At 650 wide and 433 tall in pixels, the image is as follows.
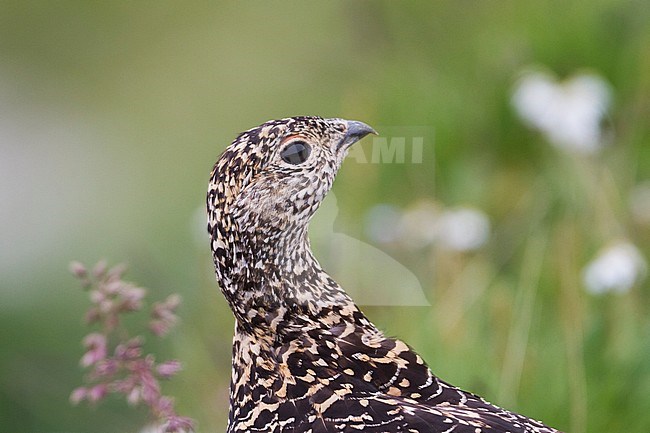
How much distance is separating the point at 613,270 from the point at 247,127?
115 centimetres

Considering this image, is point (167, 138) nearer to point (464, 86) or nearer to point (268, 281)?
point (464, 86)

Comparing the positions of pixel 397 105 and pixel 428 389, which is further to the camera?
pixel 397 105

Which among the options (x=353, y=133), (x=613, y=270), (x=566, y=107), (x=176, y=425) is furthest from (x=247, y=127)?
(x=176, y=425)

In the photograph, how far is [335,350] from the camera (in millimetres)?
1296

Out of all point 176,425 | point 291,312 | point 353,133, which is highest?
point 353,133

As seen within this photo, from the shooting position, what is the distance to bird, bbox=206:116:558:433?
1.25 m

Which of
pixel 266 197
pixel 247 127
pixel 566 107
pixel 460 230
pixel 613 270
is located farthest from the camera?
pixel 247 127

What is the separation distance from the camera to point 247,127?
2.80 meters

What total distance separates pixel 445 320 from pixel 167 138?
1.12 m

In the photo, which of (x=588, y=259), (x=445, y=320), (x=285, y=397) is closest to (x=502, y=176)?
(x=588, y=259)

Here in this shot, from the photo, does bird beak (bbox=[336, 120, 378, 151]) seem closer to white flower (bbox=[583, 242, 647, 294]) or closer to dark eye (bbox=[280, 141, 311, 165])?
dark eye (bbox=[280, 141, 311, 165])

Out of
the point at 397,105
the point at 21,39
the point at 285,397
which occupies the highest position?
the point at 21,39

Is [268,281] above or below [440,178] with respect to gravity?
below

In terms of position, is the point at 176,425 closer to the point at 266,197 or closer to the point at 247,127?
the point at 266,197
